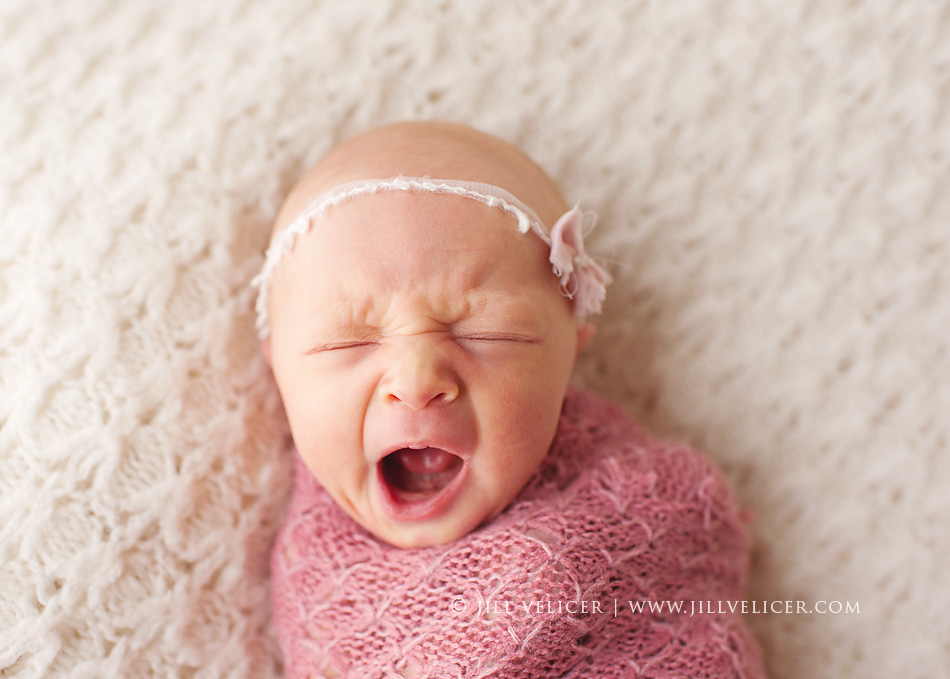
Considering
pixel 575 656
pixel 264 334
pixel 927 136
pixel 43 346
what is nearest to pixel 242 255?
pixel 264 334

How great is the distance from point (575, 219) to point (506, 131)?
A: 0.40m

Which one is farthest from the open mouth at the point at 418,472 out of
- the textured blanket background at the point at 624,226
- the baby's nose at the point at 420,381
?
the textured blanket background at the point at 624,226

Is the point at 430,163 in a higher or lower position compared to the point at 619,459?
higher

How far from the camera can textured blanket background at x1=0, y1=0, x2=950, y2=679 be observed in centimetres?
123

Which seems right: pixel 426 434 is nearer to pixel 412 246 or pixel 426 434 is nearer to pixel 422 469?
Answer: pixel 422 469

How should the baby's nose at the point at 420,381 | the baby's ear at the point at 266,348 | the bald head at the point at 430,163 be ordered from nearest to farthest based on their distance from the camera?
1. the baby's nose at the point at 420,381
2. the bald head at the point at 430,163
3. the baby's ear at the point at 266,348

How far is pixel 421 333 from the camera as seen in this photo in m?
1.07

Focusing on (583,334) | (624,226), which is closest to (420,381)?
(583,334)

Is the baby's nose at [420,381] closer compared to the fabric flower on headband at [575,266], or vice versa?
the baby's nose at [420,381]

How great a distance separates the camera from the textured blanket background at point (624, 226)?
1233 millimetres

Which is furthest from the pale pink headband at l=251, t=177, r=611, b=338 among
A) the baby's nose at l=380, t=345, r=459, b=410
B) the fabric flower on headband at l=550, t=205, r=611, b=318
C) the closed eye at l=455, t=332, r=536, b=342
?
the baby's nose at l=380, t=345, r=459, b=410

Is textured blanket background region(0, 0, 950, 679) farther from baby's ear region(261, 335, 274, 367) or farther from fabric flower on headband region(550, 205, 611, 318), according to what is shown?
fabric flower on headband region(550, 205, 611, 318)

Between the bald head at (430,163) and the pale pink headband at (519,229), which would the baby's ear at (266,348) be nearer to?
the pale pink headband at (519,229)

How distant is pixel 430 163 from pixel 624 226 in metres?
0.51
